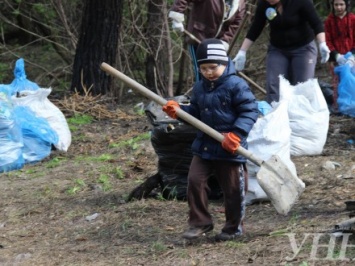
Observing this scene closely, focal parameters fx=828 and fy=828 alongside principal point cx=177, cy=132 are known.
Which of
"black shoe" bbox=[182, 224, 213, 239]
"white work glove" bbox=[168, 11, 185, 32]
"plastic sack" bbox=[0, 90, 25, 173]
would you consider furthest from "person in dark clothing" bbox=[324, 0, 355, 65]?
"black shoe" bbox=[182, 224, 213, 239]

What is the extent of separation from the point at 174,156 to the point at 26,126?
94.2 inches

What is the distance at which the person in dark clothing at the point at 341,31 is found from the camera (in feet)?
32.3

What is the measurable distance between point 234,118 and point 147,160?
8.82 ft

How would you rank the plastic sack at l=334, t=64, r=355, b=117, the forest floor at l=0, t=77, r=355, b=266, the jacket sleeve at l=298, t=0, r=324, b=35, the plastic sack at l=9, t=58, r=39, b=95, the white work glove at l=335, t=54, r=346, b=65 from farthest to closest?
the white work glove at l=335, t=54, r=346, b=65
the plastic sack at l=334, t=64, r=355, b=117
the plastic sack at l=9, t=58, r=39, b=95
the jacket sleeve at l=298, t=0, r=324, b=35
the forest floor at l=0, t=77, r=355, b=266

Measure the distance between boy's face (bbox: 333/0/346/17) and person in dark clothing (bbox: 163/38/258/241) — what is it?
4907 mm

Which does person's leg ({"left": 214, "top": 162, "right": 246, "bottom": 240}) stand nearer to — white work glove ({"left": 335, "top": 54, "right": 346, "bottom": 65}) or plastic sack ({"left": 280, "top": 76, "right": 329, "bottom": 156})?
plastic sack ({"left": 280, "top": 76, "right": 329, "bottom": 156})

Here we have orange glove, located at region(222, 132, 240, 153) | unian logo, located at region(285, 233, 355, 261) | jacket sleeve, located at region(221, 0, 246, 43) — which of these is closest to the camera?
unian logo, located at region(285, 233, 355, 261)

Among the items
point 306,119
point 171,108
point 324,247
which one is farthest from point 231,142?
point 306,119

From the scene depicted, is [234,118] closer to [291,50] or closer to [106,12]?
[291,50]

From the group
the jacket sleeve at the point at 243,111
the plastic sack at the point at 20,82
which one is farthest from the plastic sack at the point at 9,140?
the jacket sleeve at the point at 243,111

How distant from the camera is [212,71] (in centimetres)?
511

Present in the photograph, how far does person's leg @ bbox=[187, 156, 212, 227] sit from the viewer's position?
5.21 meters

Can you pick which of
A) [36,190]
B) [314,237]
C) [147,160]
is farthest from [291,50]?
[314,237]

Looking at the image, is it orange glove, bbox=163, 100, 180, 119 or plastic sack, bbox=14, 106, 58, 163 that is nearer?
orange glove, bbox=163, 100, 180, 119
